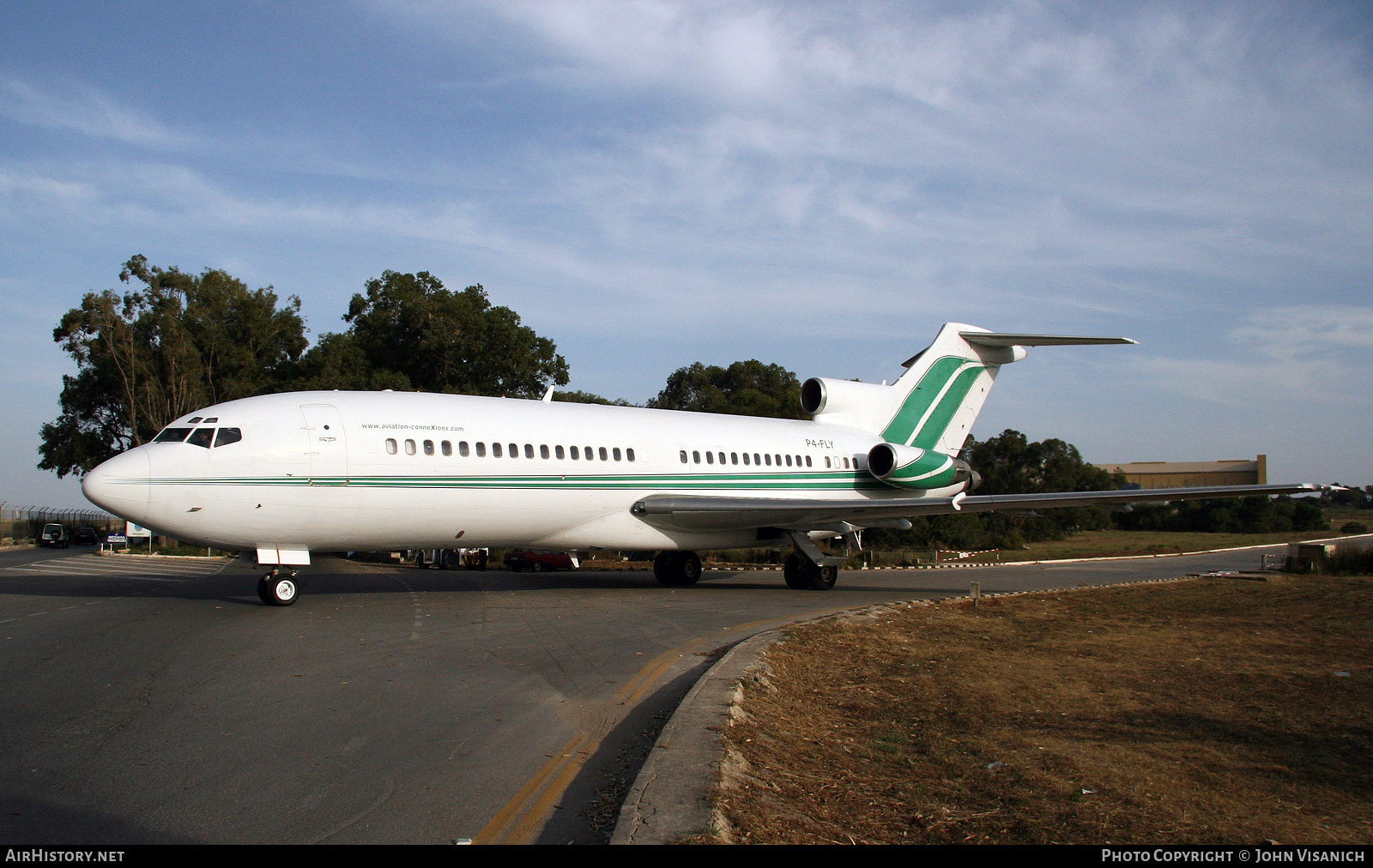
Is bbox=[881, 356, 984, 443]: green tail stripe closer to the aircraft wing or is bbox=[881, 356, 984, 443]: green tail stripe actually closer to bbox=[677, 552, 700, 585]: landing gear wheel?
the aircraft wing

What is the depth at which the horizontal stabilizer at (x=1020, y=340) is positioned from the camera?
20.9 m

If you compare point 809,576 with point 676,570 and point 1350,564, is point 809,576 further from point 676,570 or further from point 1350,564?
point 1350,564

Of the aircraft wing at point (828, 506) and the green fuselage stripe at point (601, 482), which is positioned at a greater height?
the green fuselage stripe at point (601, 482)

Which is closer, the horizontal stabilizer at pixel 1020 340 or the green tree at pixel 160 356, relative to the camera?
the horizontal stabilizer at pixel 1020 340

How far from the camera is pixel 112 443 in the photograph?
50.8 meters

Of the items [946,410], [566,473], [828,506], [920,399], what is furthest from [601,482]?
[946,410]

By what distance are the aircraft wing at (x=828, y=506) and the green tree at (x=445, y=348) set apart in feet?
102

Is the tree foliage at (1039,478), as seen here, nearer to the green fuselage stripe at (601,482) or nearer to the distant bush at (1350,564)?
the distant bush at (1350,564)

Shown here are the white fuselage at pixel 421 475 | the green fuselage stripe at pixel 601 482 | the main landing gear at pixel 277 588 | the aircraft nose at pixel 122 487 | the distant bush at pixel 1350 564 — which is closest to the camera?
the aircraft nose at pixel 122 487

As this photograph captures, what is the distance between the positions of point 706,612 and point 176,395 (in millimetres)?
38673

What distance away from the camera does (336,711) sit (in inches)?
283

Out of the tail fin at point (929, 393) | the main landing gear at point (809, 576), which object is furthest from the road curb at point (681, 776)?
the tail fin at point (929, 393)

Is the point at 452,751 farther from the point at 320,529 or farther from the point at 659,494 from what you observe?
the point at 659,494
